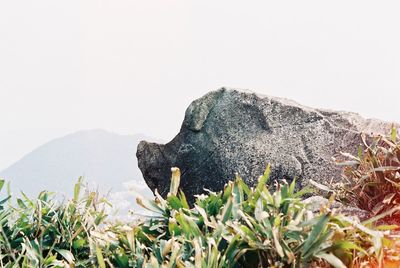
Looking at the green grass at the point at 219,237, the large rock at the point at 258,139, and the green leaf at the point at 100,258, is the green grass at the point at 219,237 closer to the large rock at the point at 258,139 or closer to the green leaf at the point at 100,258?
the green leaf at the point at 100,258

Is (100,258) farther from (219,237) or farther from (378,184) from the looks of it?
(378,184)

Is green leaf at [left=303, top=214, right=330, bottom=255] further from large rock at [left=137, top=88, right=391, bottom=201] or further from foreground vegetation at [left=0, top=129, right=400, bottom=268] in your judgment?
large rock at [left=137, top=88, right=391, bottom=201]

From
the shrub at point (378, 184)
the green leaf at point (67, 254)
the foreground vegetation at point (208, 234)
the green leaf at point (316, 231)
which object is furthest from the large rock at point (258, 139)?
the green leaf at point (316, 231)

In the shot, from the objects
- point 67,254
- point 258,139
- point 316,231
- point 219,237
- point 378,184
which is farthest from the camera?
point 258,139

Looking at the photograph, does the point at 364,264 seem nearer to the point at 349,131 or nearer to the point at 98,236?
the point at 98,236

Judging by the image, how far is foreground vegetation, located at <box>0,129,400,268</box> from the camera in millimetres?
2287

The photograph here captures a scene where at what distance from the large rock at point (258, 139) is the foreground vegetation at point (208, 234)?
5288mm

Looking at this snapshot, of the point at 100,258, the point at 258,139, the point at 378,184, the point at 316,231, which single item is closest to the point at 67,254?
the point at 100,258

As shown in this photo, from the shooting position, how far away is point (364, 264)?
7.89 feet

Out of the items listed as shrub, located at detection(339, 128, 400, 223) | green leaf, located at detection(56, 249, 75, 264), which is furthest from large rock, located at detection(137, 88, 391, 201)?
green leaf, located at detection(56, 249, 75, 264)

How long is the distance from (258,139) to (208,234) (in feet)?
21.6

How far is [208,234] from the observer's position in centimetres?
249

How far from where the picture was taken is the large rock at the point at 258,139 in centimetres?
856

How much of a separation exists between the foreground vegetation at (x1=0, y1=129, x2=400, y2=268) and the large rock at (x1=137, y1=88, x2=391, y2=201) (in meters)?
5.29
